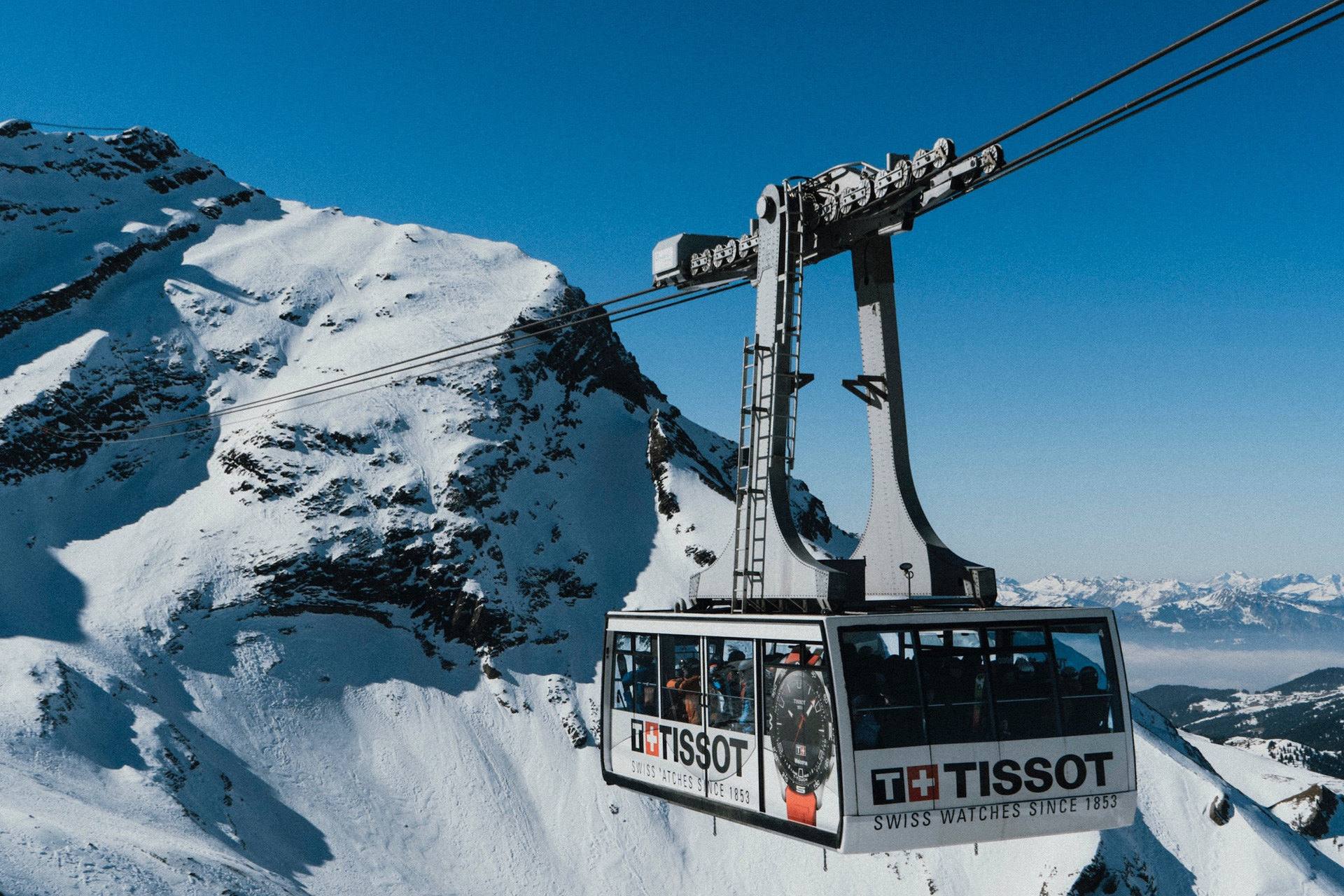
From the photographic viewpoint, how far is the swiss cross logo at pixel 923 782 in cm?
1070

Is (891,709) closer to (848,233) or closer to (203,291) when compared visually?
(848,233)

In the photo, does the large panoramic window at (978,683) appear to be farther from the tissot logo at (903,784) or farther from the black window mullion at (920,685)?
the tissot logo at (903,784)

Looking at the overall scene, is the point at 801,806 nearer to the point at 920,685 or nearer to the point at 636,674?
the point at 920,685

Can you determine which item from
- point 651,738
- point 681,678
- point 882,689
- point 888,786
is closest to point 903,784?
point 888,786

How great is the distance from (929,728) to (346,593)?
52.4m

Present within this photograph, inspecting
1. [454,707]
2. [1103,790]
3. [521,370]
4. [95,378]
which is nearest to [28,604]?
[95,378]

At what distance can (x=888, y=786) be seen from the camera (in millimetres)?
10625

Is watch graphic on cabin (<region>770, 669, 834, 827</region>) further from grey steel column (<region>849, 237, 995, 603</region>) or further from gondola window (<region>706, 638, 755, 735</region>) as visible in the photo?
grey steel column (<region>849, 237, 995, 603</region>)

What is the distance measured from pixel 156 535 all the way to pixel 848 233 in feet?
178

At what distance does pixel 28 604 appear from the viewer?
49.9 metres

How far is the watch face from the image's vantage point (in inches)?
424

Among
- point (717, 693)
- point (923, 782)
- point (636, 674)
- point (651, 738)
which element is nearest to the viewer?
point (923, 782)

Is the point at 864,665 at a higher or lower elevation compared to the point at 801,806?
higher

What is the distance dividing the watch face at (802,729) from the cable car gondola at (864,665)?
0.03 metres
